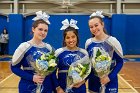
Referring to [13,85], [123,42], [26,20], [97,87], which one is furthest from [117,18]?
[97,87]

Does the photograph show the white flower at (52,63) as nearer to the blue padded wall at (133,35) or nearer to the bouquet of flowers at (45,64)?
the bouquet of flowers at (45,64)

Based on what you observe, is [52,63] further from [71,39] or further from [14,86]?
Answer: [14,86]

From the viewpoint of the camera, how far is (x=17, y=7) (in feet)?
45.0

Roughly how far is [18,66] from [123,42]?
10294mm

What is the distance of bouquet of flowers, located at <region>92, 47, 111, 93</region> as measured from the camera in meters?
2.62

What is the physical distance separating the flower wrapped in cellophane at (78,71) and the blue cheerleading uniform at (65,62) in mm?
121

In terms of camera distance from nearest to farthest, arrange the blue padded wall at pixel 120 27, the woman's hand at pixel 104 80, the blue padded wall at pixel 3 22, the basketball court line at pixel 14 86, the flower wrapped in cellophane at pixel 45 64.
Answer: the flower wrapped in cellophane at pixel 45 64
the woman's hand at pixel 104 80
the basketball court line at pixel 14 86
the blue padded wall at pixel 120 27
the blue padded wall at pixel 3 22

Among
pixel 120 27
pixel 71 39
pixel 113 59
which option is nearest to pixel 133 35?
pixel 120 27

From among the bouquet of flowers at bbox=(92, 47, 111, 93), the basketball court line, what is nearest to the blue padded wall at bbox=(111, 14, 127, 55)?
the basketball court line

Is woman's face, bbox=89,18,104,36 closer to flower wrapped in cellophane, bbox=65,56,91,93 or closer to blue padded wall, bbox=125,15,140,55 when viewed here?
flower wrapped in cellophane, bbox=65,56,91,93

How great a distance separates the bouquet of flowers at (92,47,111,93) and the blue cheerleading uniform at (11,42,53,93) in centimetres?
43

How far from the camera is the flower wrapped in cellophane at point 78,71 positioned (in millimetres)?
2580

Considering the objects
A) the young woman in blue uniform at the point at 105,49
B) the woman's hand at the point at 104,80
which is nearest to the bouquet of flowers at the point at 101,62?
the woman's hand at the point at 104,80

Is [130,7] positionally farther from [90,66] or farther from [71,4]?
[90,66]
